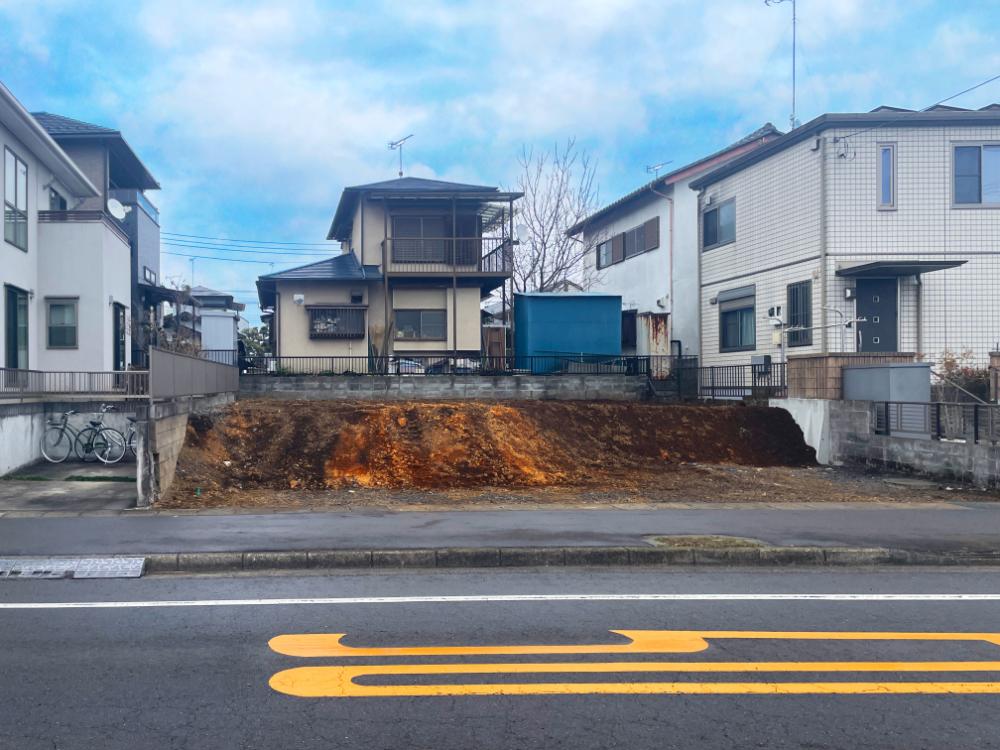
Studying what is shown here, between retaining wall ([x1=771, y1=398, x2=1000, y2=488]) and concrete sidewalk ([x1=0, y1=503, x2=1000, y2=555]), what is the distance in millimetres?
2511

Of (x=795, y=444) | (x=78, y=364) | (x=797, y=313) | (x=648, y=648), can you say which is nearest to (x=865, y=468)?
(x=795, y=444)

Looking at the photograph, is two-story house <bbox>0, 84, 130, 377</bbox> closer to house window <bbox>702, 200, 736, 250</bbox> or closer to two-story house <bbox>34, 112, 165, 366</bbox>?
two-story house <bbox>34, 112, 165, 366</bbox>

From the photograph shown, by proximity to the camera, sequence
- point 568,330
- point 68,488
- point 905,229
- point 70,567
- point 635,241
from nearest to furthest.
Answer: point 70,567 < point 68,488 < point 905,229 < point 568,330 < point 635,241

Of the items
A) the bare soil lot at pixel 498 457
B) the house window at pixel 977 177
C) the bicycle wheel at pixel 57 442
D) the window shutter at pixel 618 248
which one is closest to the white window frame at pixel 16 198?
the bicycle wheel at pixel 57 442

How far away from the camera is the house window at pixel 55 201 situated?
2072cm

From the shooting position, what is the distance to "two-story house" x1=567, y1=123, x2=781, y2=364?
27859mm

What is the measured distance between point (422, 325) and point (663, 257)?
8.77 meters

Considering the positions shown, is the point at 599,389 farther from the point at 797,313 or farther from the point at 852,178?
the point at 852,178

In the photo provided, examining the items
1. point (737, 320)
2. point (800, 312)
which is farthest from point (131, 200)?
point (800, 312)

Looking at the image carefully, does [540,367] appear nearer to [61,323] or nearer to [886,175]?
[886,175]

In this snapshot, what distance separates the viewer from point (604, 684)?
4973mm

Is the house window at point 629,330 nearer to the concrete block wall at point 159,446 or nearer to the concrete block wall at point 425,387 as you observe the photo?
the concrete block wall at point 425,387

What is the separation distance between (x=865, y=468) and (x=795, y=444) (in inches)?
77.5

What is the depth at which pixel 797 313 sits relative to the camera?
21344 millimetres
